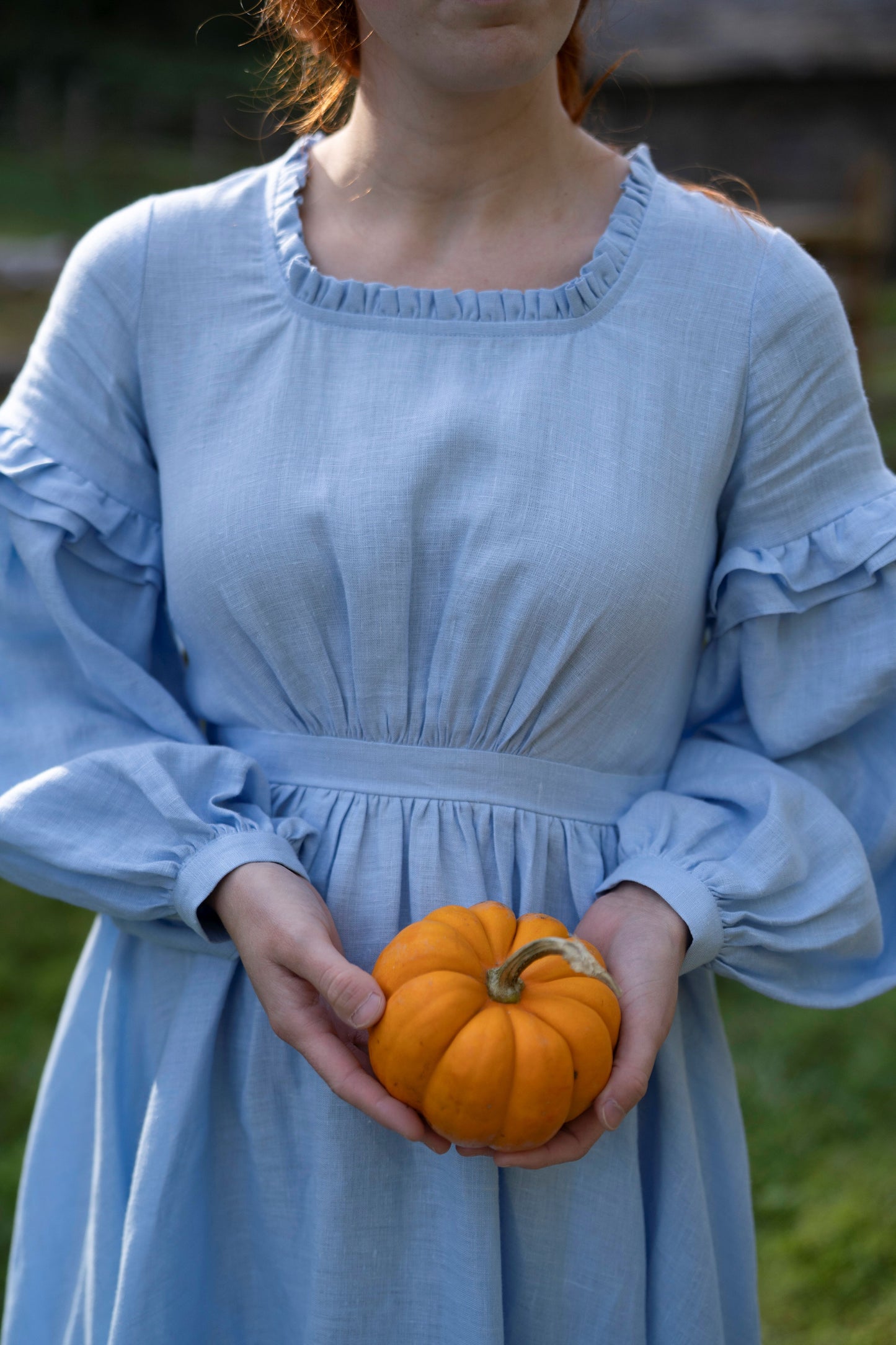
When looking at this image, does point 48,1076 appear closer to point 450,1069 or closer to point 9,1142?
point 450,1069

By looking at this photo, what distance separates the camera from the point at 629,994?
122cm

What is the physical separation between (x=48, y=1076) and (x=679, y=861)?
2.98ft

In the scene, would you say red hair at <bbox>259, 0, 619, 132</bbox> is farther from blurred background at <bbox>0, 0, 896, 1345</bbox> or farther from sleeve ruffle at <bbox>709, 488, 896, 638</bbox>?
sleeve ruffle at <bbox>709, 488, 896, 638</bbox>

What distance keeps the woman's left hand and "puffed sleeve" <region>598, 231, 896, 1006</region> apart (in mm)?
24

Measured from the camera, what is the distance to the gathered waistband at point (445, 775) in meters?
1.36

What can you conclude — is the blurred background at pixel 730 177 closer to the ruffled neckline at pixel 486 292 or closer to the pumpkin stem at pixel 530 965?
the ruffled neckline at pixel 486 292

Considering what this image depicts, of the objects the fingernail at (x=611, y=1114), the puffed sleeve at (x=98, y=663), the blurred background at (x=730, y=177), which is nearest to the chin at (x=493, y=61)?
the blurred background at (x=730, y=177)

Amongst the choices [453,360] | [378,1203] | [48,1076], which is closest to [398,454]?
→ [453,360]

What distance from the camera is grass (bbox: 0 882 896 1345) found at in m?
2.63

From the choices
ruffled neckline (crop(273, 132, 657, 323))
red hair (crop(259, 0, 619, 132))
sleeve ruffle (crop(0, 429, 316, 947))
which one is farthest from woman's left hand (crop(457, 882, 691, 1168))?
red hair (crop(259, 0, 619, 132))

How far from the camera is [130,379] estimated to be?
4.66 ft

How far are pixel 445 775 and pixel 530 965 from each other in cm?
26

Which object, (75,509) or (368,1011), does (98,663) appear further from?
(368,1011)

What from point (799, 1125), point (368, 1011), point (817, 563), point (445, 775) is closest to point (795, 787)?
point (817, 563)
